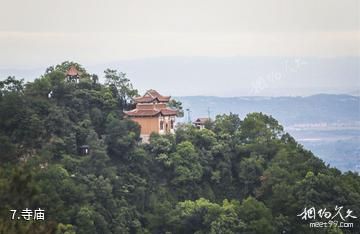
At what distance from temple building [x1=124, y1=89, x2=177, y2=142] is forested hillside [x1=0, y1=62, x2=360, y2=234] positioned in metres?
0.33

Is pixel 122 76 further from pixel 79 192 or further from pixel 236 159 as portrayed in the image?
pixel 79 192

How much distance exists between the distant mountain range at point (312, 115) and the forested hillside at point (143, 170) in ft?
23.5

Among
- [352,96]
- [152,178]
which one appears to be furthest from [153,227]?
[352,96]

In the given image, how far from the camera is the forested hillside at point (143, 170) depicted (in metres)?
16.4

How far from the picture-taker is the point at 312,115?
26984 mm

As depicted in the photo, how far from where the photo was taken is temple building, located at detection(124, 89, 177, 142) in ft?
61.0

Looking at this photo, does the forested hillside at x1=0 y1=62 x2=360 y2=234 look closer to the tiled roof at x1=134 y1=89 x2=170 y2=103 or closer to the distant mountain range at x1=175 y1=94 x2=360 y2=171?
the tiled roof at x1=134 y1=89 x2=170 y2=103

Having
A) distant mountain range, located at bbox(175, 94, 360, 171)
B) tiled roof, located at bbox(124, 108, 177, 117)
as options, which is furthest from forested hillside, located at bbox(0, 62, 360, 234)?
distant mountain range, located at bbox(175, 94, 360, 171)

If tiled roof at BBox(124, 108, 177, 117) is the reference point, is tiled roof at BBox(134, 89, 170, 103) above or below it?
above

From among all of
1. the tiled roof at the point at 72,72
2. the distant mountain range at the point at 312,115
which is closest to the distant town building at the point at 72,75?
the tiled roof at the point at 72,72

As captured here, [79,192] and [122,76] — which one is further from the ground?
[122,76]

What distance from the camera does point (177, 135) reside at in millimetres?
18453

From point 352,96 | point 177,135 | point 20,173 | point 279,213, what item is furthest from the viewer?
point 352,96

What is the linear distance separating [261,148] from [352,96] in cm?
1154
